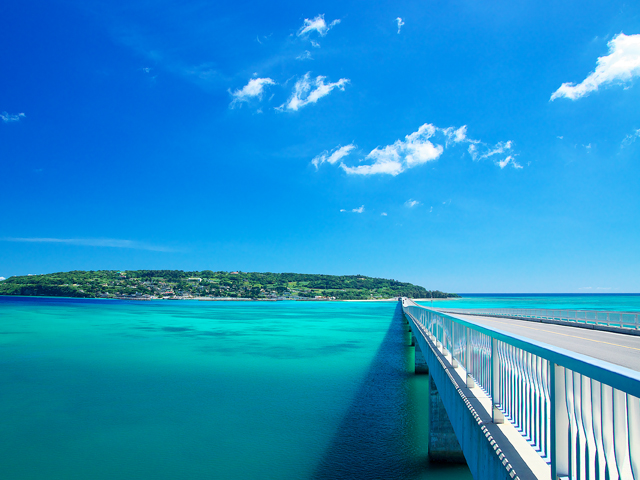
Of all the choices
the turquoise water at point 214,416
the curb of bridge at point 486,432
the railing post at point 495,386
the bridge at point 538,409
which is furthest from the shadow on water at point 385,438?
the railing post at point 495,386

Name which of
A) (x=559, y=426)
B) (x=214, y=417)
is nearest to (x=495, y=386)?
(x=559, y=426)

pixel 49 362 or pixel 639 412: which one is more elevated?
pixel 639 412

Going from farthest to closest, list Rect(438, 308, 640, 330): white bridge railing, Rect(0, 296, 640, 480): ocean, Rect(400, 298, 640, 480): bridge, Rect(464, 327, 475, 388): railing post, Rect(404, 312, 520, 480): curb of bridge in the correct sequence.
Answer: Rect(438, 308, 640, 330): white bridge railing, Rect(0, 296, 640, 480): ocean, Rect(464, 327, 475, 388): railing post, Rect(404, 312, 520, 480): curb of bridge, Rect(400, 298, 640, 480): bridge

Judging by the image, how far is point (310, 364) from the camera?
2864cm

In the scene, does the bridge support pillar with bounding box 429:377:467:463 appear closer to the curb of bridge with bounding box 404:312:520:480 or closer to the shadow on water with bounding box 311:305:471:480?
the shadow on water with bounding box 311:305:471:480

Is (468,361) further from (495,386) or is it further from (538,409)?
(538,409)

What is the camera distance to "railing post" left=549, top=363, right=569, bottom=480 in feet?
10.3

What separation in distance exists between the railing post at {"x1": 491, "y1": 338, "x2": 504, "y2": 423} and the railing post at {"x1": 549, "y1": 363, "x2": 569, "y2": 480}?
5.58 feet

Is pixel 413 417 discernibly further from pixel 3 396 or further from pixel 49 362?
pixel 49 362

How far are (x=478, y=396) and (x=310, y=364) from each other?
23845 mm

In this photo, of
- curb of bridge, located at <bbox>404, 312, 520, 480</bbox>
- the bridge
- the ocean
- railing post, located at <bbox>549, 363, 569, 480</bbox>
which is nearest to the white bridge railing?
the ocean

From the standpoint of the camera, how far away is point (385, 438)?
14.1 meters

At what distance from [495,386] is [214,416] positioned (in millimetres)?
14860

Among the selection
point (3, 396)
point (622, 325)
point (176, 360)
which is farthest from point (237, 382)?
point (622, 325)
